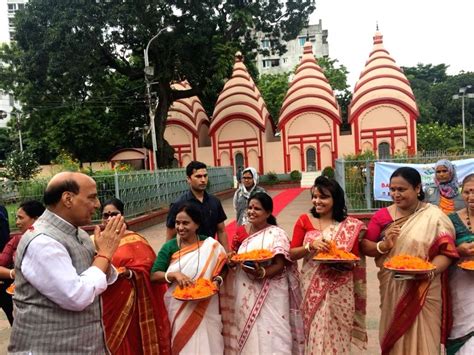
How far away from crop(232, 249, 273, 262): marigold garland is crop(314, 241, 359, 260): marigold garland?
0.34m

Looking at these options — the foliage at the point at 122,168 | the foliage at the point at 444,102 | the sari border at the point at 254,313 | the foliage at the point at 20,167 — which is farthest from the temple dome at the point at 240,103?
the sari border at the point at 254,313

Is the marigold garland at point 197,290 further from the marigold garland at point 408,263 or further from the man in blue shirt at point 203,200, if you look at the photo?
the marigold garland at point 408,263

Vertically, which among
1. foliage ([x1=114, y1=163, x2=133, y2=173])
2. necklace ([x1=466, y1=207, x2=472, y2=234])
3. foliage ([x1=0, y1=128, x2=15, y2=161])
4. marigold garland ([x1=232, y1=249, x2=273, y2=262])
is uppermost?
foliage ([x1=0, y1=128, x2=15, y2=161])

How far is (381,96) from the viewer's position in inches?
922

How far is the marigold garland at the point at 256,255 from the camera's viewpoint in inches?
115

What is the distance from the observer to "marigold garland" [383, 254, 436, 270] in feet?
8.41

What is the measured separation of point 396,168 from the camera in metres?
8.95

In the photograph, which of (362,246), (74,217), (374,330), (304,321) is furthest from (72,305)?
(374,330)

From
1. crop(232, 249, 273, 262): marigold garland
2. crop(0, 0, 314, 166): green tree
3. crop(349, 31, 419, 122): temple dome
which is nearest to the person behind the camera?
crop(232, 249, 273, 262): marigold garland

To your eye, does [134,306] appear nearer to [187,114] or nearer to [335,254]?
[335,254]

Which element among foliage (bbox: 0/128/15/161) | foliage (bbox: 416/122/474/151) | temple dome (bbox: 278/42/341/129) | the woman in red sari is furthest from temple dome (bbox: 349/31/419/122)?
foliage (bbox: 0/128/15/161)

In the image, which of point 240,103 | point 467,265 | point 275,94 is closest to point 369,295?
point 467,265

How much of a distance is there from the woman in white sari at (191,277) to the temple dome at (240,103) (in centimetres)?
2323

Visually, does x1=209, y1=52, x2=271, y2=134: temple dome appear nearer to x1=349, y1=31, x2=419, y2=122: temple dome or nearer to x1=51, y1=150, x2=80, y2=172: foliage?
x1=349, y1=31, x2=419, y2=122: temple dome
